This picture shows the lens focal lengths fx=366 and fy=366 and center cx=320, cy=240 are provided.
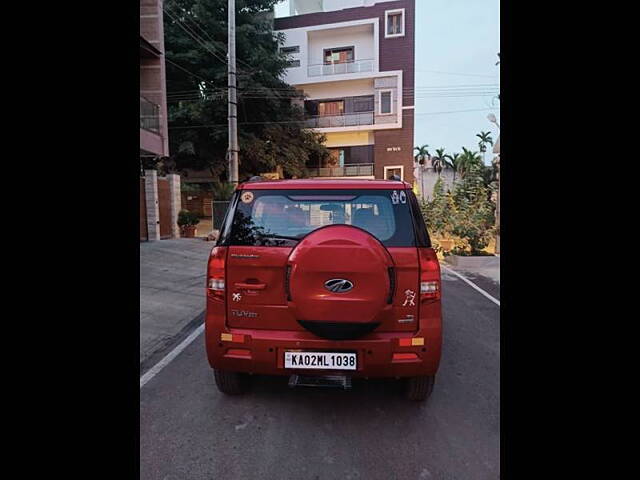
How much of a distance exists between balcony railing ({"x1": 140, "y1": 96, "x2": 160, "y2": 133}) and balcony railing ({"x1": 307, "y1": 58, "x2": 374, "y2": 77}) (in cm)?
1693

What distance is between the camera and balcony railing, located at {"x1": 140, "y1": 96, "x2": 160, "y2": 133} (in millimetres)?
13188

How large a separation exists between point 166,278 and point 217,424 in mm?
6130

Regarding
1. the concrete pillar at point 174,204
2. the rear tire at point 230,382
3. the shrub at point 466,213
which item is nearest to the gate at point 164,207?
the concrete pillar at point 174,204

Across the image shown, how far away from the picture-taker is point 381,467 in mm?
2248

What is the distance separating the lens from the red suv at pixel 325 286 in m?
2.41

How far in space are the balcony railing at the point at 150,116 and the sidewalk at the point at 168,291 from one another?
170 inches

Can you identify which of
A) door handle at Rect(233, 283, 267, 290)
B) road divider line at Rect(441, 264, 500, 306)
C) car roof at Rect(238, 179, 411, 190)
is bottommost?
road divider line at Rect(441, 264, 500, 306)

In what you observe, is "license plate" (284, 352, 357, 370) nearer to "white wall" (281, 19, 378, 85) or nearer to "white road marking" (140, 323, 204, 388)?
"white road marking" (140, 323, 204, 388)

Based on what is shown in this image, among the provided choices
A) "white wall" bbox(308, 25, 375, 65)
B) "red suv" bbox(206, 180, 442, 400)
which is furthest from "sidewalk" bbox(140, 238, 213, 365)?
"white wall" bbox(308, 25, 375, 65)

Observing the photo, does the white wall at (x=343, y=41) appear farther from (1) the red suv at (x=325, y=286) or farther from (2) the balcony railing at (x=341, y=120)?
(1) the red suv at (x=325, y=286)

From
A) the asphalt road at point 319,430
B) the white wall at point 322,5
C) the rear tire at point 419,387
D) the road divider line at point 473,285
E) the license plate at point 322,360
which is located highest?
the white wall at point 322,5

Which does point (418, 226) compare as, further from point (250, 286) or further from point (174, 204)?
point (174, 204)
